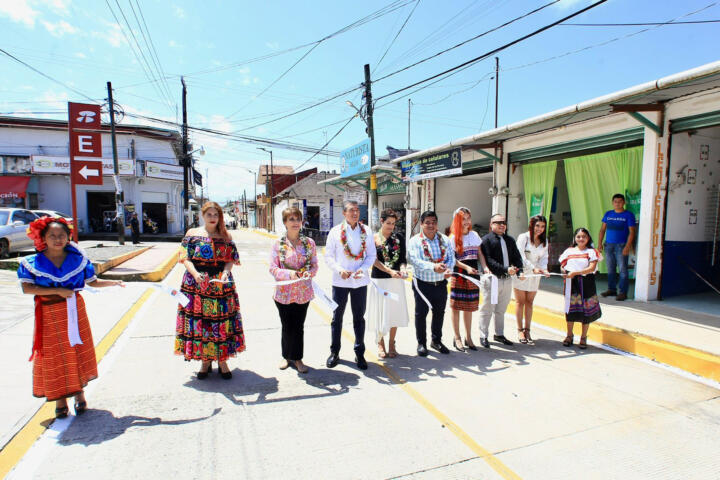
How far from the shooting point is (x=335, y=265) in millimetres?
4254

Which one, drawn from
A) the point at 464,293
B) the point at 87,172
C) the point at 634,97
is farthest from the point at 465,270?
the point at 87,172

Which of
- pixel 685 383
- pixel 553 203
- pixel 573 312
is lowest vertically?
pixel 685 383

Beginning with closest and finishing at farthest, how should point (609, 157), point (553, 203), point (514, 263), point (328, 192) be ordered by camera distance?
point (514, 263)
point (609, 157)
point (553, 203)
point (328, 192)

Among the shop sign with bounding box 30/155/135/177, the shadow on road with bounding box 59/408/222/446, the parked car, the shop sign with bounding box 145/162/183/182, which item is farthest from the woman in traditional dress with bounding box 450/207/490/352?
the shop sign with bounding box 145/162/183/182

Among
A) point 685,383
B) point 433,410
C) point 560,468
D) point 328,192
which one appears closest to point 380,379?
point 433,410

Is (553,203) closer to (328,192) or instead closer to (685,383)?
(685,383)

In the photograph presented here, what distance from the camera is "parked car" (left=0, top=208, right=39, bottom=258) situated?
39.5 feet

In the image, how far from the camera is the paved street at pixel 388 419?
263cm

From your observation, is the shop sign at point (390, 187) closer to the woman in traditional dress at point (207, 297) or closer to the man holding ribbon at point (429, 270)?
the man holding ribbon at point (429, 270)

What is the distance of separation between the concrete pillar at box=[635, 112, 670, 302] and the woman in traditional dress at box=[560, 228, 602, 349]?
98.1 inches

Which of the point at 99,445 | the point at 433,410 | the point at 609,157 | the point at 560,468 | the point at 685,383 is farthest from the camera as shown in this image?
the point at 609,157

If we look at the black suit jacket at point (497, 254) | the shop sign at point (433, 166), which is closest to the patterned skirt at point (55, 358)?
the black suit jacket at point (497, 254)

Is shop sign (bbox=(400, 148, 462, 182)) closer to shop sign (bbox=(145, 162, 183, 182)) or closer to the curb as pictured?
the curb

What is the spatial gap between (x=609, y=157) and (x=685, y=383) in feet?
18.4
